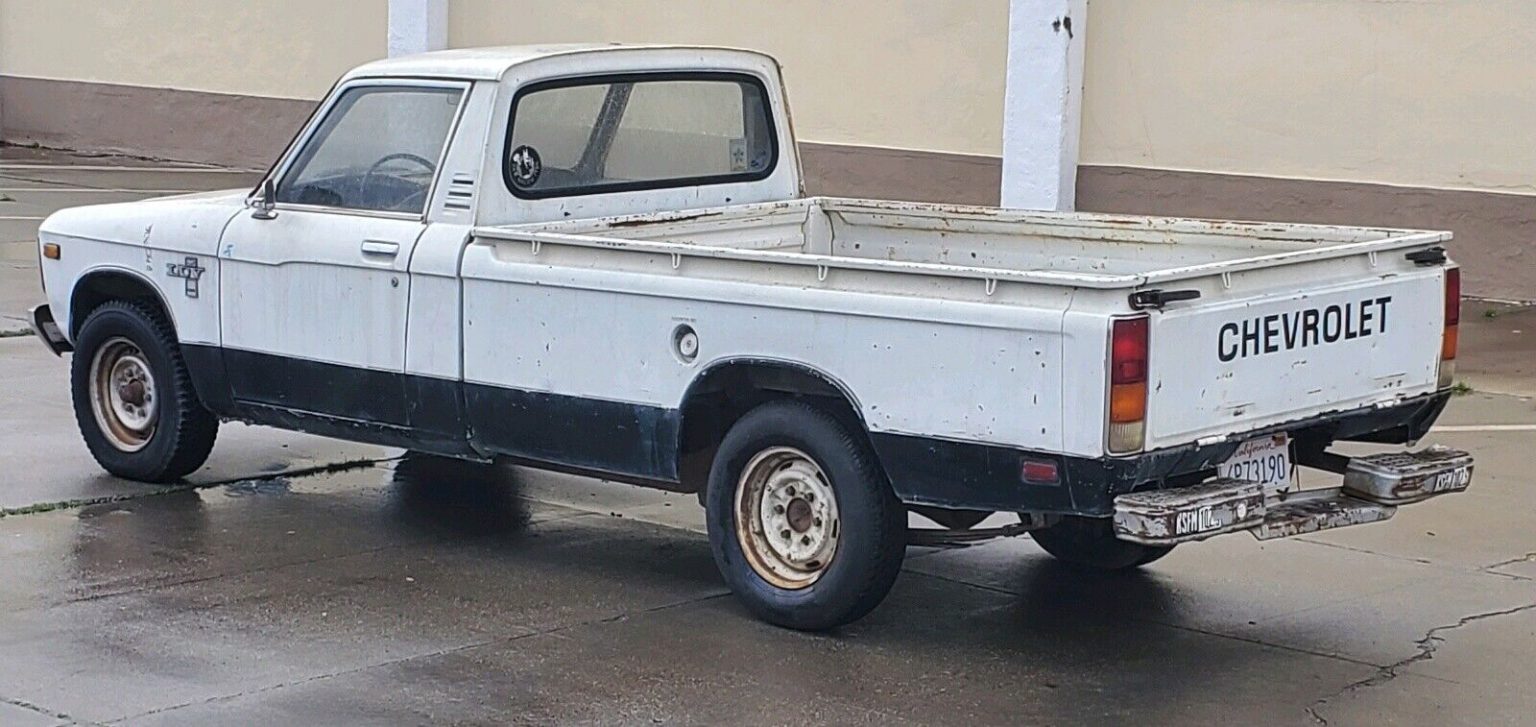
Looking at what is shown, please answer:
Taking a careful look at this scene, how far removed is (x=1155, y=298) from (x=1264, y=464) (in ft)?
2.76

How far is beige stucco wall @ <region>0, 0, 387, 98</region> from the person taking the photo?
21203 millimetres

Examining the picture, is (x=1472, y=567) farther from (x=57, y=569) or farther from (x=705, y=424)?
(x=57, y=569)

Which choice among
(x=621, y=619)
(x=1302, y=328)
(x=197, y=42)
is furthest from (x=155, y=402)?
(x=197, y=42)

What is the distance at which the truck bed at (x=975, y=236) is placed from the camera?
7117mm

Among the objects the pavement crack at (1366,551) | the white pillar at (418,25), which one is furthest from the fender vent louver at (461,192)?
the white pillar at (418,25)

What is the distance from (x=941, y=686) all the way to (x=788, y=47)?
12.2 meters

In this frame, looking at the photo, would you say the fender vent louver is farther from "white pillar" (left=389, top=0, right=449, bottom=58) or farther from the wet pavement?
"white pillar" (left=389, top=0, right=449, bottom=58)

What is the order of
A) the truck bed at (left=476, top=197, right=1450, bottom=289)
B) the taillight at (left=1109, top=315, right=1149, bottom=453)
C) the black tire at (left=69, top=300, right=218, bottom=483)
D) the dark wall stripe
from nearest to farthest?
the taillight at (left=1109, top=315, right=1149, bottom=453)
the dark wall stripe
the truck bed at (left=476, top=197, right=1450, bottom=289)
the black tire at (left=69, top=300, right=218, bottom=483)

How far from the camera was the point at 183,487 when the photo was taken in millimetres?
8570

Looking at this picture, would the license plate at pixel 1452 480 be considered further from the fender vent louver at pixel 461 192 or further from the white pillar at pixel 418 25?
the white pillar at pixel 418 25

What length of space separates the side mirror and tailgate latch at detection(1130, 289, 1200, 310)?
3.61 m

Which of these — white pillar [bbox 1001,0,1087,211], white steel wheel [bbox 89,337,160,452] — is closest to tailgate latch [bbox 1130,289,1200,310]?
white steel wheel [bbox 89,337,160,452]

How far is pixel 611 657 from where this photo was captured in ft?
20.8

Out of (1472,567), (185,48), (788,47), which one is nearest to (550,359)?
(1472,567)
